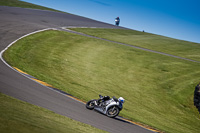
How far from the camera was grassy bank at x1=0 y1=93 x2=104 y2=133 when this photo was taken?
17.6 ft

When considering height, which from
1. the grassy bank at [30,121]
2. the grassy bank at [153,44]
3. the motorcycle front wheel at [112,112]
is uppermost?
the grassy bank at [153,44]

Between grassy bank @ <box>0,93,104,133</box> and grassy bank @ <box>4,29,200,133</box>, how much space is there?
16.8 feet

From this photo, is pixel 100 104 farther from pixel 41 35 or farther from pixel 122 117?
pixel 41 35

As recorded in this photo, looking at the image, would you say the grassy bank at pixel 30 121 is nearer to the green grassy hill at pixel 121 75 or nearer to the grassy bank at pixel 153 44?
the green grassy hill at pixel 121 75

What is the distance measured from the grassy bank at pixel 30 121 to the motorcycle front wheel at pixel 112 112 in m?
3.01

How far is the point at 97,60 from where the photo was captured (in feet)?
75.8

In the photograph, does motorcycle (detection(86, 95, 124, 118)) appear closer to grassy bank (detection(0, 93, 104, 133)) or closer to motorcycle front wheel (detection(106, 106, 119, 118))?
motorcycle front wheel (detection(106, 106, 119, 118))

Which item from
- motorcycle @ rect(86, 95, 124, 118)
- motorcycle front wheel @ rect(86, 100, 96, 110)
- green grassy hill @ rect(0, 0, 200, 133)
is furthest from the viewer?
green grassy hill @ rect(0, 0, 200, 133)

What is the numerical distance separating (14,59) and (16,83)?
6.60 meters

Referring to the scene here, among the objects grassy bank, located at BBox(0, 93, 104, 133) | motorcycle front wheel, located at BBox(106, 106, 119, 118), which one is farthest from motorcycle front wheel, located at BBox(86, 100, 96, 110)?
grassy bank, located at BBox(0, 93, 104, 133)

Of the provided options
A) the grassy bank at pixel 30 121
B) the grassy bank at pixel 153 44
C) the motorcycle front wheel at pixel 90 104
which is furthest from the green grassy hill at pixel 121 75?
the grassy bank at pixel 153 44

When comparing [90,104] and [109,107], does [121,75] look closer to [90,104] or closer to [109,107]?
[90,104]

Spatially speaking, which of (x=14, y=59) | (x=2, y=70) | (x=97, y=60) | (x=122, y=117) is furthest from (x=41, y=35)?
(x=122, y=117)

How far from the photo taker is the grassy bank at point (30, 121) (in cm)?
537
